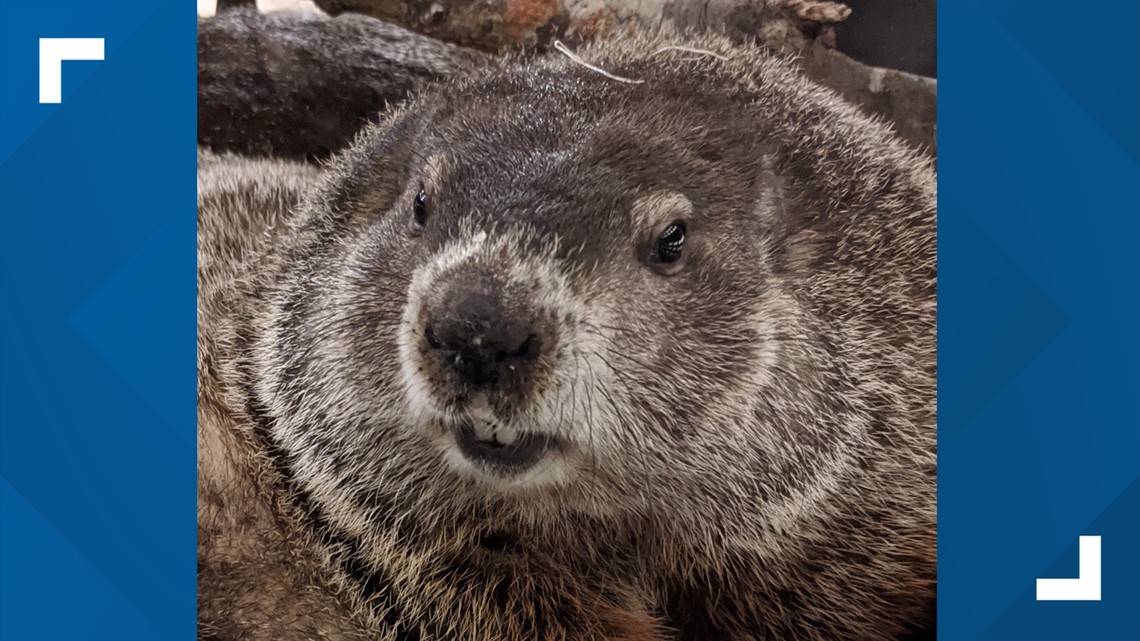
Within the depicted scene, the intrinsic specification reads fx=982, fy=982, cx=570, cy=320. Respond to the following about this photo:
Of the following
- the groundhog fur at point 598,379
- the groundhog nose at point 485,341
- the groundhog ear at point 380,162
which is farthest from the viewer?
the groundhog ear at point 380,162

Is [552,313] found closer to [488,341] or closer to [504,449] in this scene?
[488,341]

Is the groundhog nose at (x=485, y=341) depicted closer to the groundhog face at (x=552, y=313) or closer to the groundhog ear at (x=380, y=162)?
the groundhog face at (x=552, y=313)

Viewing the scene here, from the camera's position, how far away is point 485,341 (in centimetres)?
120

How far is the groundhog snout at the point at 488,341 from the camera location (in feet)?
3.96

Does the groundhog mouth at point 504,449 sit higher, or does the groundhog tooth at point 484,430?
the groundhog tooth at point 484,430
